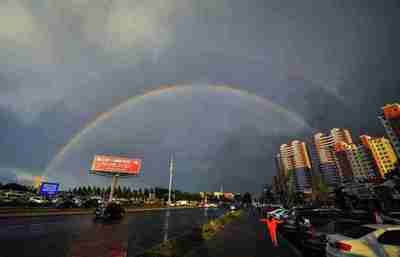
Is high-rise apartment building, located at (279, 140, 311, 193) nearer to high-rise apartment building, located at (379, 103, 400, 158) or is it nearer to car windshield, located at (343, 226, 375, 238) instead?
high-rise apartment building, located at (379, 103, 400, 158)

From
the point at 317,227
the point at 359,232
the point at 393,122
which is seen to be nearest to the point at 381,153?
the point at 393,122

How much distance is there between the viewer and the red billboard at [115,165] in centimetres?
4425

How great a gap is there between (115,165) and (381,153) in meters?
129

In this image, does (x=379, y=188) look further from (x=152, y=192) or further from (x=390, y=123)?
(x=152, y=192)

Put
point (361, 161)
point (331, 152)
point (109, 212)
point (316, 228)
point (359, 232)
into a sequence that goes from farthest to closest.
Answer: point (331, 152)
point (361, 161)
point (109, 212)
point (316, 228)
point (359, 232)

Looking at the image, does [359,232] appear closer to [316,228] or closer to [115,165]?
[316,228]

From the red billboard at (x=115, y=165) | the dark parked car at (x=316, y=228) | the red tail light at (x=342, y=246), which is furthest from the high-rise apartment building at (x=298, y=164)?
the red tail light at (x=342, y=246)

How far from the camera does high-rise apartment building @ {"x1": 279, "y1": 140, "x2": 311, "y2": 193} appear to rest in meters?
114

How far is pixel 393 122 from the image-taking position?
10069 centimetres

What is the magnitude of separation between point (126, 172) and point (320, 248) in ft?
141

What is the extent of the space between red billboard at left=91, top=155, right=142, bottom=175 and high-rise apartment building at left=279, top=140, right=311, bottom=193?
88.5 meters

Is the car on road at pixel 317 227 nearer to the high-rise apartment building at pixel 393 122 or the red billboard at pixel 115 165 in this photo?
the red billboard at pixel 115 165

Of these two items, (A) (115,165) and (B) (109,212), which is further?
(A) (115,165)

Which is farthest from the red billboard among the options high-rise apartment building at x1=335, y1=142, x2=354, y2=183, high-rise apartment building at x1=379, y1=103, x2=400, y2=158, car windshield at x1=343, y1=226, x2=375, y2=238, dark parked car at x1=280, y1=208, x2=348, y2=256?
high-rise apartment building at x1=335, y1=142, x2=354, y2=183
